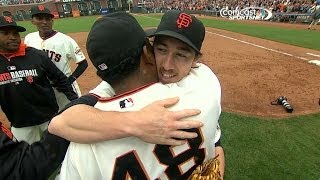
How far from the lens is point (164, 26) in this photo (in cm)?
201

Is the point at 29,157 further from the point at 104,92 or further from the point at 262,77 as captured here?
the point at 262,77

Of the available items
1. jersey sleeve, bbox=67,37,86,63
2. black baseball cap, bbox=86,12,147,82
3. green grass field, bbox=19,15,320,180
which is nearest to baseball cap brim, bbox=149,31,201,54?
black baseball cap, bbox=86,12,147,82

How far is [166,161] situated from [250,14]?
94.3 ft

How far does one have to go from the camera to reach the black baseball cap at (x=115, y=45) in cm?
137

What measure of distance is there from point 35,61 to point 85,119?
3.00 metres

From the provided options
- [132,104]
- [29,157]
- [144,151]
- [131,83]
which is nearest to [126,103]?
[132,104]

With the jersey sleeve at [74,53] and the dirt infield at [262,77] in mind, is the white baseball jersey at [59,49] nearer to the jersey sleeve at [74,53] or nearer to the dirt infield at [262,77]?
the jersey sleeve at [74,53]

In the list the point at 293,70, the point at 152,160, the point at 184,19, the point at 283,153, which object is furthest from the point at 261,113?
the point at 152,160

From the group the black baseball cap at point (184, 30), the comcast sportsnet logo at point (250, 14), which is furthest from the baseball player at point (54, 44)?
the comcast sportsnet logo at point (250, 14)

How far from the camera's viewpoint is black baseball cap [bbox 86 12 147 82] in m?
1.37

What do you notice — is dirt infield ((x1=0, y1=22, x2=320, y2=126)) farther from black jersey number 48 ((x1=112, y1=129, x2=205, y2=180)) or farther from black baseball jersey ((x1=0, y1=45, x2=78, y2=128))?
black jersey number 48 ((x1=112, y1=129, x2=205, y2=180))

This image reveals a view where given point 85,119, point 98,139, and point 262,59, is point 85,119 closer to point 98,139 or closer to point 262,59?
point 98,139

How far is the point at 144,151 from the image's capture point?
1377 mm

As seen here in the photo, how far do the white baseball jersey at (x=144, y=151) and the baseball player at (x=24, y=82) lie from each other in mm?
2947
